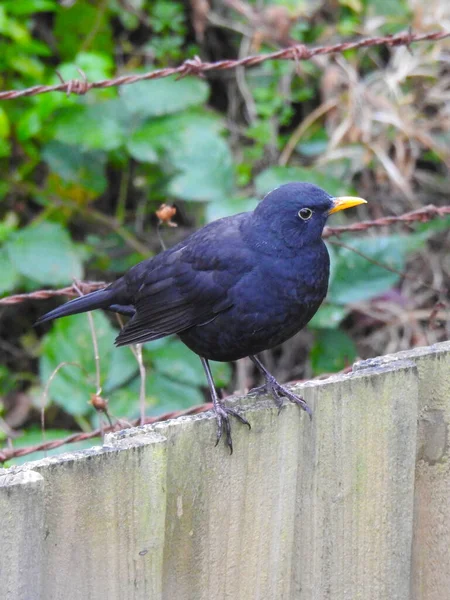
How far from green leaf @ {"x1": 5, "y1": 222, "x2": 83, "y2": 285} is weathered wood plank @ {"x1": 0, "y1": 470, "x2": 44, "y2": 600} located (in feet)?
9.63

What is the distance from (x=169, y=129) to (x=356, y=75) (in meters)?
1.41

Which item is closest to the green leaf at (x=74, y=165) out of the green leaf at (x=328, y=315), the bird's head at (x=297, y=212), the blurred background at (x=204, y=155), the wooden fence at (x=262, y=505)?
the blurred background at (x=204, y=155)

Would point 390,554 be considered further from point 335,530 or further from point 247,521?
point 247,521

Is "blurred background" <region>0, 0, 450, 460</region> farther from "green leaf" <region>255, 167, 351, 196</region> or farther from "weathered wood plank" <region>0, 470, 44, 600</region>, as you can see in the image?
"weathered wood plank" <region>0, 470, 44, 600</region>

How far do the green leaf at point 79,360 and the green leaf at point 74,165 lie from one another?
1078 millimetres

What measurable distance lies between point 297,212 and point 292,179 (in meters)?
1.71

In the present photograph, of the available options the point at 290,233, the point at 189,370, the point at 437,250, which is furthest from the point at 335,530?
the point at 437,250

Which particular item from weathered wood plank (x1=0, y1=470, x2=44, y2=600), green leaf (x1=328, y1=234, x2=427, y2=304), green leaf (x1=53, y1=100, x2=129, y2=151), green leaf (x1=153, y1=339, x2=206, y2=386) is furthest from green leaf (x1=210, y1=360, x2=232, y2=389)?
weathered wood plank (x1=0, y1=470, x2=44, y2=600)

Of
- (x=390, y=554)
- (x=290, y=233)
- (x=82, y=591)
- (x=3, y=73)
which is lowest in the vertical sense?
(x=82, y=591)

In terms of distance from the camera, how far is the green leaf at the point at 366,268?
4.21 m

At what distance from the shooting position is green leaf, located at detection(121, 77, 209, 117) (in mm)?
4676

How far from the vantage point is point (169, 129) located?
4.60 m

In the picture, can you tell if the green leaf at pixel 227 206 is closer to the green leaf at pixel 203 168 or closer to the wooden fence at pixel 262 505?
the green leaf at pixel 203 168

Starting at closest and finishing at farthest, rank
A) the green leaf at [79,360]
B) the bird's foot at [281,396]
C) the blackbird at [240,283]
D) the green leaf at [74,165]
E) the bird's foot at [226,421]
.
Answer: the bird's foot at [226,421] < the bird's foot at [281,396] < the blackbird at [240,283] < the green leaf at [79,360] < the green leaf at [74,165]
